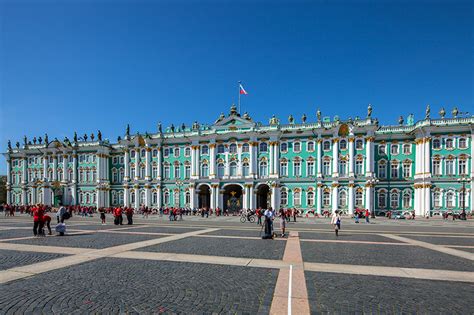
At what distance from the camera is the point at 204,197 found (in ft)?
174

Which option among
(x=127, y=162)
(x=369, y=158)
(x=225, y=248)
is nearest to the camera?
(x=225, y=248)

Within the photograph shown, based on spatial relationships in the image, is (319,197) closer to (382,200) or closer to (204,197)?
(382,200)

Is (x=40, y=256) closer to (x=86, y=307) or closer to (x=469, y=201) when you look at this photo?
(x=86, y=307)

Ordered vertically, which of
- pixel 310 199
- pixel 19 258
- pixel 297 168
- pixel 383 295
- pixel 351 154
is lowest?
pixel 310 199

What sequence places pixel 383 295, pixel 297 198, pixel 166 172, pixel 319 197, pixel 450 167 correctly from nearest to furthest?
pixel 383 295, pixel 450 167, pixel 319 197, pixel 297 198, pixel 166 172

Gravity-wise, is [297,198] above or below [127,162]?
below

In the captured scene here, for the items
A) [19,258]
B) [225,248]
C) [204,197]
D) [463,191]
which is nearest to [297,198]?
[204,197]

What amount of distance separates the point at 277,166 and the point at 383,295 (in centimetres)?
4084

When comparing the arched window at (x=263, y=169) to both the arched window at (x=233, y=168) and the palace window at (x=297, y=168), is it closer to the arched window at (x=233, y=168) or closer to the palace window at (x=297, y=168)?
the arched window at (x=233, y=168)

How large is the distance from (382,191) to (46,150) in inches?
2819

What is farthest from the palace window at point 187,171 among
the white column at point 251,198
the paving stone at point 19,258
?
the paving stone at point 19,258

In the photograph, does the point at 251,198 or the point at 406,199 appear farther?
the point at 251,198

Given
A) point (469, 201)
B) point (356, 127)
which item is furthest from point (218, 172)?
point (469, 201)

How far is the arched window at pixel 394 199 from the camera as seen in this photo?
43.5m
